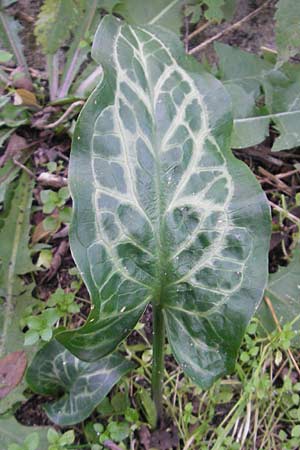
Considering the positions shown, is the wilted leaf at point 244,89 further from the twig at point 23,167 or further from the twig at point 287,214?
the twig at point 23,167

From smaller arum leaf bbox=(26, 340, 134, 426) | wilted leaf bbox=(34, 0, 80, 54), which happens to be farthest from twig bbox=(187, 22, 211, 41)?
smaller arum leaf bbox=(26, 340, 134, 426)

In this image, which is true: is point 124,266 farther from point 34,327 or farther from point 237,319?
point 34,327

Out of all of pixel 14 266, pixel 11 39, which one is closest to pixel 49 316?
pixel 14 266

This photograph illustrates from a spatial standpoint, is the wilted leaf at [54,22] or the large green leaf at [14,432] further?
the wilted leaf at [54,22]

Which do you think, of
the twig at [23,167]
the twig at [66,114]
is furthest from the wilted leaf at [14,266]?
the twig at [66,114]

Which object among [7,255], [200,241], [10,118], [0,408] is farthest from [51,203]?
[200,241]

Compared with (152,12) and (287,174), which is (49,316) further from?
(152,12)
